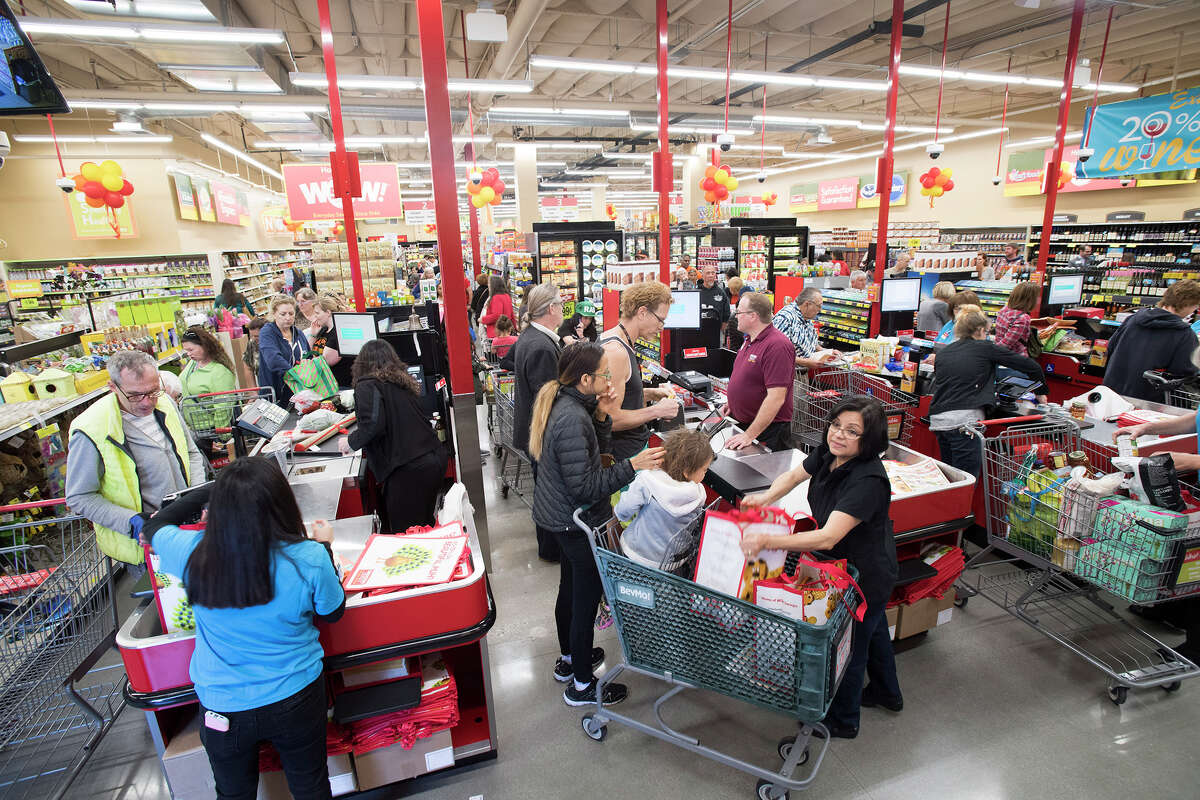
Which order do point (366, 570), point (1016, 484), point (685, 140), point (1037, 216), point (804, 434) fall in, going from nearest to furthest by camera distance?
point (366, 570) < point (1016, 484) < point (804, 434) < point (1037, 216) < point (685, 140)

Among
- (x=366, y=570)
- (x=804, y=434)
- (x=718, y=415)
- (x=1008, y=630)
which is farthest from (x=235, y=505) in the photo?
(x=1008, y=630)

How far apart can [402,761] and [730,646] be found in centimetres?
145

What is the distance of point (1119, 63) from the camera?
45.5ft

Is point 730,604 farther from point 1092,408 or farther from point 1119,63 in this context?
point 1119,63

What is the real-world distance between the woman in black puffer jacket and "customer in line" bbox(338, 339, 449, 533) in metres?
1.09

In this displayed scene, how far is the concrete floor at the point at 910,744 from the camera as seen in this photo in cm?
252

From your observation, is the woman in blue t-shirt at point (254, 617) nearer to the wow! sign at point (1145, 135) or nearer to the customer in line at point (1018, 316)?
the customer in line at point (1018, 316)

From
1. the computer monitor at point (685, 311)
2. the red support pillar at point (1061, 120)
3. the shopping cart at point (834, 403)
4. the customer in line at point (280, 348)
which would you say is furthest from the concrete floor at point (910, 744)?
the red support pillar at point (1061, 120)

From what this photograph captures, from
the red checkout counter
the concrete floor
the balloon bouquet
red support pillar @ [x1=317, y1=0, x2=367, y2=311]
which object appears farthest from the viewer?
the balloon bouquet

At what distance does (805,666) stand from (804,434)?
2471 millimetres

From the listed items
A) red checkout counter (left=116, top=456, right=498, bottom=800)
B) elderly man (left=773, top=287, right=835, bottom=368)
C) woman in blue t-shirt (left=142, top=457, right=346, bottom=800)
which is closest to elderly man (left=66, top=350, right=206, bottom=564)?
red checkout counter (left=116, top=456, right=498, bottom=800)

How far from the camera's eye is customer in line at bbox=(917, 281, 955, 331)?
22.7 ft

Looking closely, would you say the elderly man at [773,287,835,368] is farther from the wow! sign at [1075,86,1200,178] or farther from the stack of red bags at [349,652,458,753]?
the wow! sign at [1075,86,1200,178]

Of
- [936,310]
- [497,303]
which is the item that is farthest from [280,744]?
[936,310]
